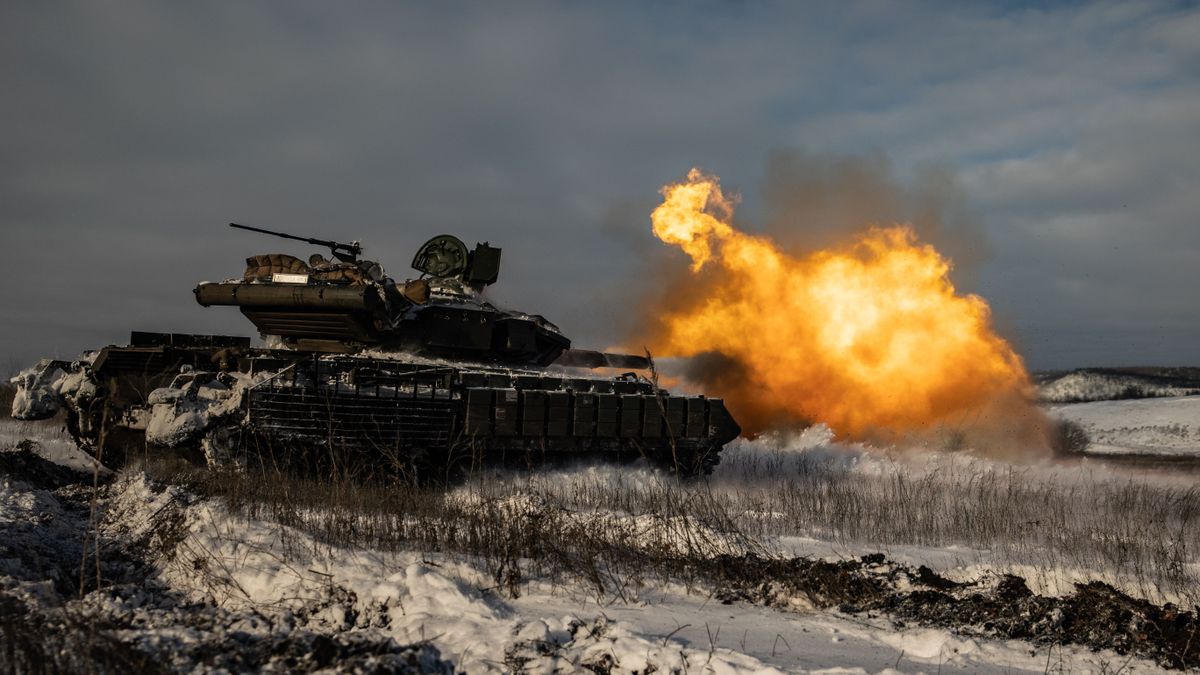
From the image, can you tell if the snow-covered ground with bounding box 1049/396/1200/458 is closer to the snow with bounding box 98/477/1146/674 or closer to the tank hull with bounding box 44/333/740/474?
the tank hull with bounding box 44/333/740/474

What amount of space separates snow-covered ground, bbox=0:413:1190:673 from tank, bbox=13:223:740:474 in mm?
3347

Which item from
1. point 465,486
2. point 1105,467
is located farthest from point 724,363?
point 465,486

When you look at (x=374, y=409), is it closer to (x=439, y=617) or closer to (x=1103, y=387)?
(x=439, y=617)

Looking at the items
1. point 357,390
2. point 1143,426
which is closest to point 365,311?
point 357,390

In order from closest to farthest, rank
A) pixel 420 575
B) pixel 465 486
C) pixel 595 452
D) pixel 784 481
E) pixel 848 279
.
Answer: pixel 420 575, pixel 465 486, pixel 595 452, pixel 784 481, pixel 848 279

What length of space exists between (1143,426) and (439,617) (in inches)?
1294

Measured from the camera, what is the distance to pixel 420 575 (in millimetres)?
5020

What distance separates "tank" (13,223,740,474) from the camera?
33.3ft

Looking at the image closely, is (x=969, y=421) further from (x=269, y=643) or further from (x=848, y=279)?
(x=269, y=643)

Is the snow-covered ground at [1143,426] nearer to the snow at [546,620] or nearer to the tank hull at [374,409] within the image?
the tank hull at [374,409]

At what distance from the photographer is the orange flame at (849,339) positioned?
2194cm

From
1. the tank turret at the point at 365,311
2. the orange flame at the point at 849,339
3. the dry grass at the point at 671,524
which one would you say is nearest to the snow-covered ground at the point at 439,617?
the dry grass at the point at 671,524

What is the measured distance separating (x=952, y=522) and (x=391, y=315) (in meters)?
7.23

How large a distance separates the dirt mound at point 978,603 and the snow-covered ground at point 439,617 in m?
0.16
